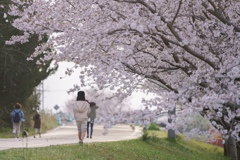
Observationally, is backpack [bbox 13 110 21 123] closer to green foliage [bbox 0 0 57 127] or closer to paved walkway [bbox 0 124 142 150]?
paved walkway [bbox 0 124 142 150]

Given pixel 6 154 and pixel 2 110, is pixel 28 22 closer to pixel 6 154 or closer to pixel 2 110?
pixel 6 154

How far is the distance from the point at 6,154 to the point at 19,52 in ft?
57.6

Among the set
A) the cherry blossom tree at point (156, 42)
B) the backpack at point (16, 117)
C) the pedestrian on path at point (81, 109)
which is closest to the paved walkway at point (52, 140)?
the backpack at point (16, 117)

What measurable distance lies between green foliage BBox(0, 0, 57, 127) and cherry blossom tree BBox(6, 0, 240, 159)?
16.2 metres

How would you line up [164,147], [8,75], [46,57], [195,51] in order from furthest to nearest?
[8,75], [164,147], [46,57], [195,51]

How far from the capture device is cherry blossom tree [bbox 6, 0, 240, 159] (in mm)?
10344

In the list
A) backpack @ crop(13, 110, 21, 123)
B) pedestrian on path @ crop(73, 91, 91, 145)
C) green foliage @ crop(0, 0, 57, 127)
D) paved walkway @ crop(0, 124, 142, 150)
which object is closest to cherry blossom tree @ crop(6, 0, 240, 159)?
paved walkway @ crop(0, 124, 142, 150)

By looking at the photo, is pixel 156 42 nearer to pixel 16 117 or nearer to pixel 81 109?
pixel 81 109

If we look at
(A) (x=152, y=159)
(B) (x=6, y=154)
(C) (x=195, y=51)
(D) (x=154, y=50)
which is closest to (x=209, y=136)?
(C) (x=195, y=51)

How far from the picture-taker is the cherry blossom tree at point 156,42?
10.3m

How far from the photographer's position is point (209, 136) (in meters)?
10.3

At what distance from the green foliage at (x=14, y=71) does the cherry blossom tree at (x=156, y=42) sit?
1615 cm

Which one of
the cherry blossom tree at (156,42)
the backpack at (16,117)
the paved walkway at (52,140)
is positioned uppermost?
the cherry blossom tree at (156,42)

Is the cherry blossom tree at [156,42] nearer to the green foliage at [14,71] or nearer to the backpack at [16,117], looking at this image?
the backpack at [16,117]
